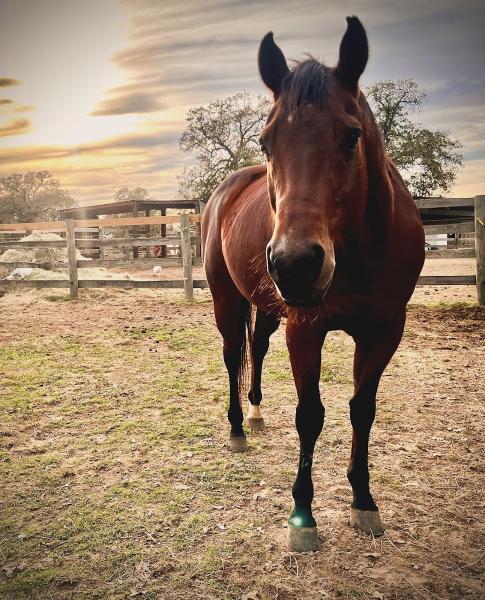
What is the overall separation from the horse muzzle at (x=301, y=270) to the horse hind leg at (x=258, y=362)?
190 centimetres

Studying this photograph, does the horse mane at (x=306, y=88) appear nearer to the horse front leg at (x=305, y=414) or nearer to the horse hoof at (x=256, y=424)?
the horse front leg at (x=305, y=414)

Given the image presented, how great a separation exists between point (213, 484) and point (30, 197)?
190 ft

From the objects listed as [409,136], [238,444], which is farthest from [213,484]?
[409,136]

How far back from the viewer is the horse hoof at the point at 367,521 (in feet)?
6.34

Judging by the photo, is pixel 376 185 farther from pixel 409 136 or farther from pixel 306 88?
pixel 409 136

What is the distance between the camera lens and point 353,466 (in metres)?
2.11

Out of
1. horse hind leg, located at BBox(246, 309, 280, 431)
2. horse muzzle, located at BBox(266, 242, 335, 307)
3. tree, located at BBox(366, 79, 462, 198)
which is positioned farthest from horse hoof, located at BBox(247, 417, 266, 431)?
tree, located at BBox(366, 79, 462, 198)

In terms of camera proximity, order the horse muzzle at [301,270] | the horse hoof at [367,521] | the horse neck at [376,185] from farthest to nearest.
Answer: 1. the horse hoof at [367,521]
2. the horse neck at [376,185]
3. the horse muzzle at [301,270]

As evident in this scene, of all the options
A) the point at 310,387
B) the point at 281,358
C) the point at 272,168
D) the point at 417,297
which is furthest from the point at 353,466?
the point at 417,297

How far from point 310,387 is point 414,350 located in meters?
3.63

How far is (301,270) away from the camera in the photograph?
1.25 m

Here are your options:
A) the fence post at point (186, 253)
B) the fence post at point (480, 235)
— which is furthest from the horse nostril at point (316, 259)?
the fence post at point (186, 253)

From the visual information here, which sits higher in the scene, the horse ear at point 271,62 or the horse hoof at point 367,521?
the horse ear at point 271,62

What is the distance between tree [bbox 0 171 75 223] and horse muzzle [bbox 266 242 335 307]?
53.2 m
